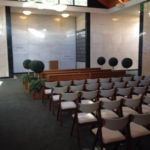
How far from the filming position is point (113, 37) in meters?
12.6

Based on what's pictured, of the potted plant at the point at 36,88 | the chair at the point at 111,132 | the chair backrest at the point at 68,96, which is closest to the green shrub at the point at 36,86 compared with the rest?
the potted plant at the point at 36,88

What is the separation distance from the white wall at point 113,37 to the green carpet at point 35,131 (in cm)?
785

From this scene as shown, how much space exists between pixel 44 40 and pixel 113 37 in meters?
4.58

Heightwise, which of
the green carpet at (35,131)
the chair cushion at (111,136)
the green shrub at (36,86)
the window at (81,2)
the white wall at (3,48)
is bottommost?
the green carpet at (35,131)

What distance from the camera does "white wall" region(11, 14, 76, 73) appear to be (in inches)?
468

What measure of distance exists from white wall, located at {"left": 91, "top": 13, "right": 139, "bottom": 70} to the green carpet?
25.7ft

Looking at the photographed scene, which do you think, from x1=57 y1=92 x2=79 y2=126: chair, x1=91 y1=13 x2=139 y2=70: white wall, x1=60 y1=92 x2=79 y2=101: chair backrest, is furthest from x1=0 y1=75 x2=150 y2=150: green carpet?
x1=91 y1=13 x2=139 y2=70: white wall

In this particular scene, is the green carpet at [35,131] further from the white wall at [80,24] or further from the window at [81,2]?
the window at [81,2]

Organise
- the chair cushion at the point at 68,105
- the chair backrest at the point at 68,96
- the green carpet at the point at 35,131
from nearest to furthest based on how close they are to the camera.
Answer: the green carpet at the point at 35,131, the chair backrest at the point at 68,96, the chair cushion at the point at 68,105

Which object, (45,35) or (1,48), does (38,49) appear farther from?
(1,48)

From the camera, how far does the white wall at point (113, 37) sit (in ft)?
39.7

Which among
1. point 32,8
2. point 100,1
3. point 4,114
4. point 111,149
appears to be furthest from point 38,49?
point 111,149

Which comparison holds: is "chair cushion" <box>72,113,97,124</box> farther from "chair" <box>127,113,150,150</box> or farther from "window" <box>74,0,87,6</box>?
"window" <box>74,0,87,6</box>

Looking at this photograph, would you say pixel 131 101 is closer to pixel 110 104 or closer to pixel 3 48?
pixel 110 104
